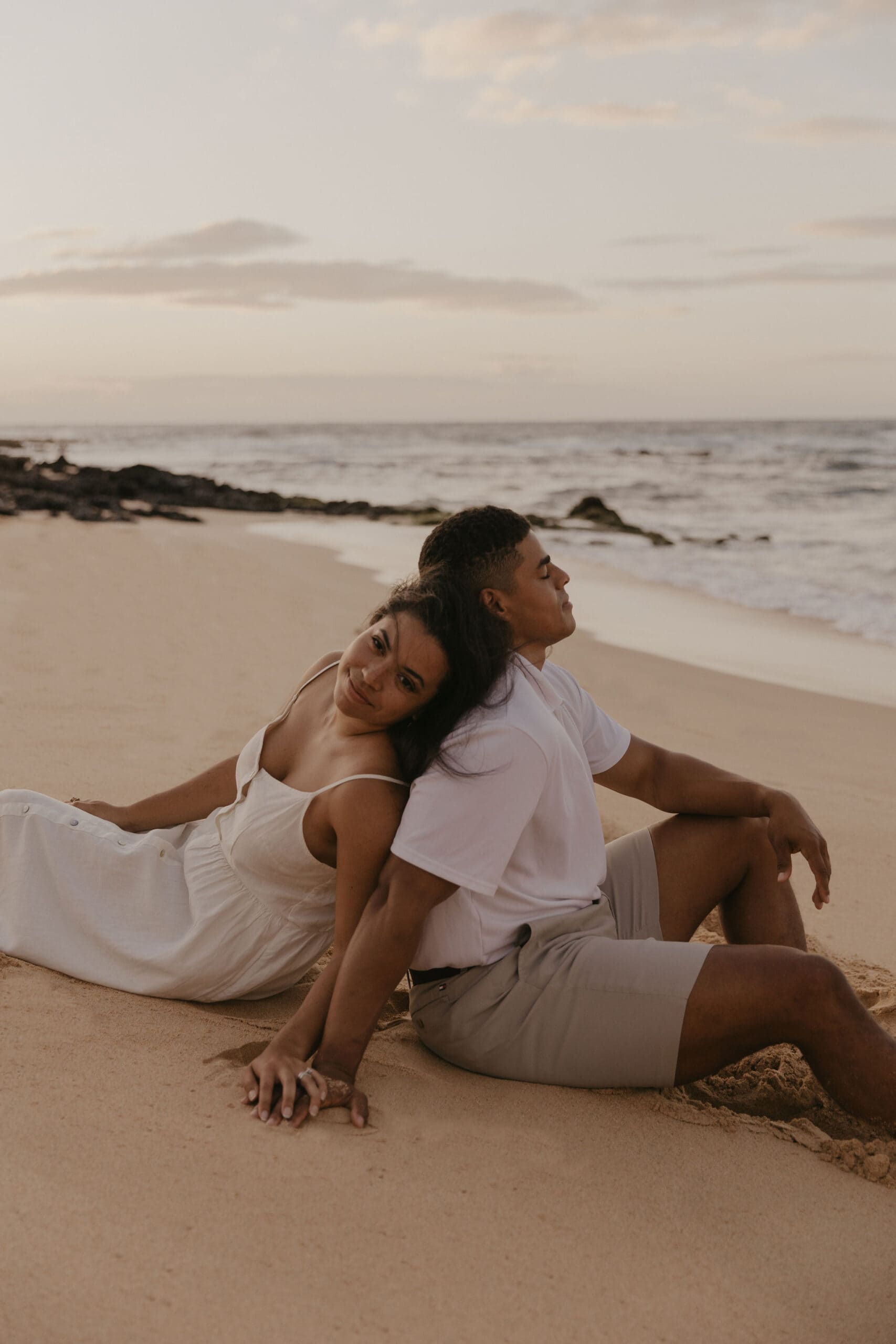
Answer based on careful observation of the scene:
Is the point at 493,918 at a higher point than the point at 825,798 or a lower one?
higher

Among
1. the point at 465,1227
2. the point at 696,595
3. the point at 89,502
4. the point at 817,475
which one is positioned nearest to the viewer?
the point at 465,1227

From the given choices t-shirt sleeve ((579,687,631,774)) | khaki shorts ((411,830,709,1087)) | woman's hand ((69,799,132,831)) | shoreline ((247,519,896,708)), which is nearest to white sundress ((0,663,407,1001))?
woman's hand ((69,799,132,831))

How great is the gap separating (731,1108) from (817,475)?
3134cm

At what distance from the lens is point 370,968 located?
7.94ft

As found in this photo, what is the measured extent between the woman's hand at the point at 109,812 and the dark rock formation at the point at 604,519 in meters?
14.8

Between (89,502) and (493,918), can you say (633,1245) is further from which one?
(89,502)

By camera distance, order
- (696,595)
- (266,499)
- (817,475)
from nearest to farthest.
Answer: (696,595) → (266,499) → (817,475)

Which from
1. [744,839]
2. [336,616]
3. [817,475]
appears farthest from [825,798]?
[817,475]

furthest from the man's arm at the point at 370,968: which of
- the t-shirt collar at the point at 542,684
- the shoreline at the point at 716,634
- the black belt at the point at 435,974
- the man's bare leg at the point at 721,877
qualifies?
the shoreline at the point at 716,634

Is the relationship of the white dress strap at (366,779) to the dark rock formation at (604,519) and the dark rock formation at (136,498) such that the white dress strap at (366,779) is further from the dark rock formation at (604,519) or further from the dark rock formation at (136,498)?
the dark rock formation at (604,519)

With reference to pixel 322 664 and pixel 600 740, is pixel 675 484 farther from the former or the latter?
pixel 322 664

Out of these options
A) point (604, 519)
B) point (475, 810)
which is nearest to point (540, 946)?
point (475, 810)

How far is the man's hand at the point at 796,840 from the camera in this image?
9.67 ft

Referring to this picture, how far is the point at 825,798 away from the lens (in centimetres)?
542
